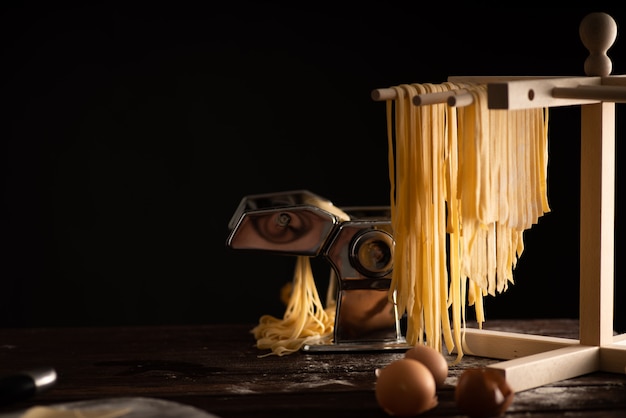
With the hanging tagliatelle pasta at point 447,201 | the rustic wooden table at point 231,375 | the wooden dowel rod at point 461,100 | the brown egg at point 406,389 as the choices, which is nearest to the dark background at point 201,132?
the rustic wooden table at point 231,375

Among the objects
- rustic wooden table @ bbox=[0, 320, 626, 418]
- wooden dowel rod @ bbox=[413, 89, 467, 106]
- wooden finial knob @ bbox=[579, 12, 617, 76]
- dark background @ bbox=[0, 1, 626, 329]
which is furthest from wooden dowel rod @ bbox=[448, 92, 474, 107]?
dark background @ bbox=[0, 1, 626, 329]

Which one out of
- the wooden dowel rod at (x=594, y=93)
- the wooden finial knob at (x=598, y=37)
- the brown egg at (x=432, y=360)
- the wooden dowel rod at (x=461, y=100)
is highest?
the wooden finial knob at (x=598, y=37)

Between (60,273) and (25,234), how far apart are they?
12 centimetres

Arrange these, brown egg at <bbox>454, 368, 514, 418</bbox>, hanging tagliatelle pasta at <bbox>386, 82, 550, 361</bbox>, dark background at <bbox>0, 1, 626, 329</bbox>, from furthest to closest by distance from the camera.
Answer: dark background at <bbox>0, 1, 626, 329</bbox>
hanging tagliatelle pasta at <bbox>386, 82, 550, 361</bbox>
brown egg at <bbox>454, 368, 514, 418</bbox>

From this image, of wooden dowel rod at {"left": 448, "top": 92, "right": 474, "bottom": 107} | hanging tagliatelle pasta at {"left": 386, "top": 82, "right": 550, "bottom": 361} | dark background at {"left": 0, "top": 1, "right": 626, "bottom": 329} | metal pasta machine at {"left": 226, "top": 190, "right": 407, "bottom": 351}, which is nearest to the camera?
wooden dowel rod at {"left": 448, "top": 92, "right": 474, "bottom": 107}

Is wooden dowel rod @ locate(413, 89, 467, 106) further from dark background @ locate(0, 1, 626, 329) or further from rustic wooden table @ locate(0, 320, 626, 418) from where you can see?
dark background @ locate(0, 1, 626, 329)

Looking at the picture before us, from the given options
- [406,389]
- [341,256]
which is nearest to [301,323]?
[341,256]

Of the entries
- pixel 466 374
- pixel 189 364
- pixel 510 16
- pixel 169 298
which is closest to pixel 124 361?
pixel 189 364

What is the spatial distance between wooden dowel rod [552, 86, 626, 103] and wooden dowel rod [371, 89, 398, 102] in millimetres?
217

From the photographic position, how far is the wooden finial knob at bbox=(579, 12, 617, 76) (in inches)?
60.1

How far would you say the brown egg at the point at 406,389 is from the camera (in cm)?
127

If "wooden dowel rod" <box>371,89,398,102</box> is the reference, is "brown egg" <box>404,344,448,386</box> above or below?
below

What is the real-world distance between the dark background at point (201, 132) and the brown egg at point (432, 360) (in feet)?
3.47

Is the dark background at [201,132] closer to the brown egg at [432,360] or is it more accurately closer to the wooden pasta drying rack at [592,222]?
the wooden pasta drying rack at [592,222]
